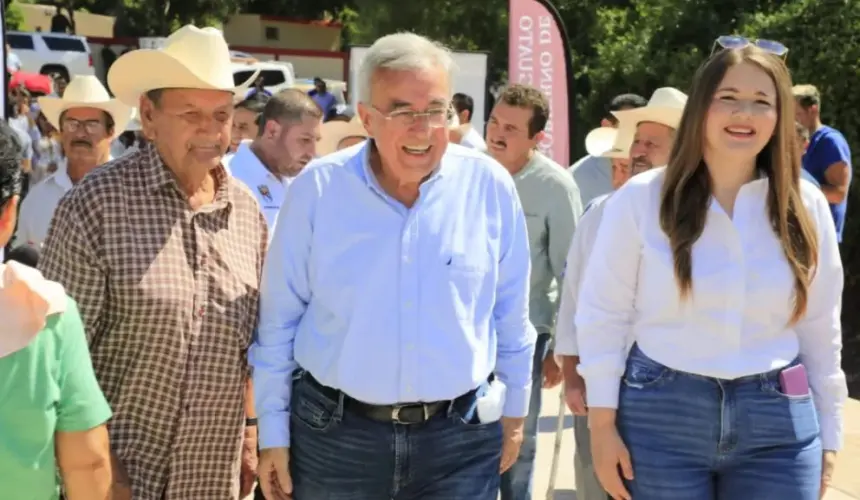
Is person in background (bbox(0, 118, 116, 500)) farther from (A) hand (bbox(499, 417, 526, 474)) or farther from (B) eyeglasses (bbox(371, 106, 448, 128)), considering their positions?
(A) hand (bbox(499, 417, 526, 474))

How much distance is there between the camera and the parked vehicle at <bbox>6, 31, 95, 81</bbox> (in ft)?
104

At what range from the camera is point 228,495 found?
3730 mm

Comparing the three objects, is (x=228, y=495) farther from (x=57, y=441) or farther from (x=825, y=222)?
(x=825, y=222)

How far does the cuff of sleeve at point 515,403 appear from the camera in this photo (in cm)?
361

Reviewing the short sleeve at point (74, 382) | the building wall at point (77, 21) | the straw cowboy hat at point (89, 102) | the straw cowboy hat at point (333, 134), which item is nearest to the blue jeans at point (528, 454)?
the straw cowboy hat at point (89, 102)

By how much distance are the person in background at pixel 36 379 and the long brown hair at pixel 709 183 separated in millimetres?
1674

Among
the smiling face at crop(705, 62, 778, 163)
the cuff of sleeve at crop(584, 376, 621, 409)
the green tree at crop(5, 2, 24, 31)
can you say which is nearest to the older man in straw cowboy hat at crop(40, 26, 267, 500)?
the cuff of sleeve at crop(584, 376, 621, 409)

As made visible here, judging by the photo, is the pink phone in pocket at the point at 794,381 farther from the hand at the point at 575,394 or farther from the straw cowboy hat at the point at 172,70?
the straw cowboy hat at the point at 172,70

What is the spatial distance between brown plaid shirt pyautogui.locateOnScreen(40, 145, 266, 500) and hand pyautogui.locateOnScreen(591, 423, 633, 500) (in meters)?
1.08

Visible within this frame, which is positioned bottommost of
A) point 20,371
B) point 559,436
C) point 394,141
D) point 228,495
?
point 559,436

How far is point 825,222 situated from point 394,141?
1.30 meters

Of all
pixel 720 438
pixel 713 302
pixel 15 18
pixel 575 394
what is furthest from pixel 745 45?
pixel 15 18

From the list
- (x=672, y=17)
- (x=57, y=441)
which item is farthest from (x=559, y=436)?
(x=672, y=17)

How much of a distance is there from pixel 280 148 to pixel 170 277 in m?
2.80
